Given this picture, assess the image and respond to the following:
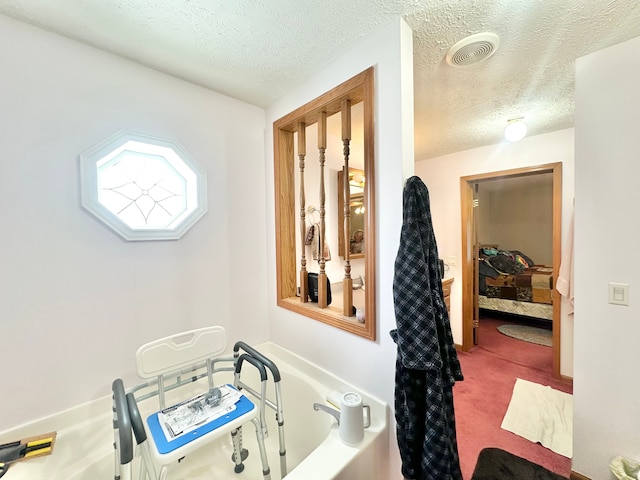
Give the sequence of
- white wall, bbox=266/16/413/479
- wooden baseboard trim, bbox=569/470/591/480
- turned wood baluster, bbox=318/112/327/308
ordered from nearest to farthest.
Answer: white wall, bbox=266/16/413/479, wooden baseboard trim, bbox=569/470/591/480, turned wood baluster, bbox=318/112/327/308

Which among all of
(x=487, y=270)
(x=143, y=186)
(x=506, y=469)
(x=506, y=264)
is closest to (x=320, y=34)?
(x=143, y=186)

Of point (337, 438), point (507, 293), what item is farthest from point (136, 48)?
point (507, 293)

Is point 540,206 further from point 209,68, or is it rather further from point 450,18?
point 209,68

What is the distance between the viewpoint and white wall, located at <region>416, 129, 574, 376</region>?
7.81 ft

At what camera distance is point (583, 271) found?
1403mm

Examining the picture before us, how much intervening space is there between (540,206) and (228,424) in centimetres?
648

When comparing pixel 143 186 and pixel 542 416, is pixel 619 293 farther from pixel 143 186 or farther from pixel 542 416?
pixel 143 186

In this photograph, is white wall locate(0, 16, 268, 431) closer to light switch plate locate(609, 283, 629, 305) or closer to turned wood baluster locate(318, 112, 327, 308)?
turned wood baluster locate(318, 112, 327, 308)

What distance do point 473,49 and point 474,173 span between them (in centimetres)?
193

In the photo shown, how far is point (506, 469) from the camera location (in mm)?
1548

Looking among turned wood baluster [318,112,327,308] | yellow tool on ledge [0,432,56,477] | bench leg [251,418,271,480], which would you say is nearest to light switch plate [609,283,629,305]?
turned wood baluster [318,112,327,308]

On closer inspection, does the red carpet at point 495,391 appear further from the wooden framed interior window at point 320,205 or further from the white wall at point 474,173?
the wooden framed interior window at point 320,205

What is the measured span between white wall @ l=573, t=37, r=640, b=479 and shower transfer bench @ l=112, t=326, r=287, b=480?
1.69m

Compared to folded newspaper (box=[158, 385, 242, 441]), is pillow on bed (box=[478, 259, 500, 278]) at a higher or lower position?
higher
